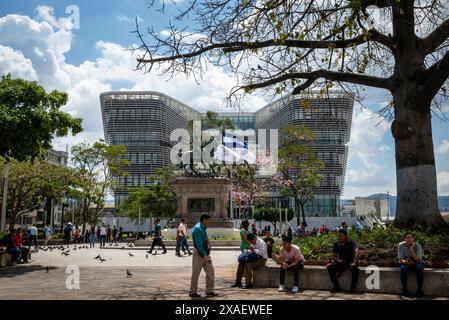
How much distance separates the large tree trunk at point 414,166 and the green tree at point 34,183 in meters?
27.0

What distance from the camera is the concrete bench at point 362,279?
8.63m

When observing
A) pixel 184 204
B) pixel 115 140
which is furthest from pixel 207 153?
pixel 115 140

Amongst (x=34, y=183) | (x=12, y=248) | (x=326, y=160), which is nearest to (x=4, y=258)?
(x=12, y=248)

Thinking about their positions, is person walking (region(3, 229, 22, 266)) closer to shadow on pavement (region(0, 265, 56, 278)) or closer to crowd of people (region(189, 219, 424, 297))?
shadow on pavement (region(0, 265, 56, 278))

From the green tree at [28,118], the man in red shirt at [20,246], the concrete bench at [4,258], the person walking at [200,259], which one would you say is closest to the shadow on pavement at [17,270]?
the concrete bench at [4,258]

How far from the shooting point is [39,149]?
15.5 meters

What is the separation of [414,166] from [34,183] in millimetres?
31305

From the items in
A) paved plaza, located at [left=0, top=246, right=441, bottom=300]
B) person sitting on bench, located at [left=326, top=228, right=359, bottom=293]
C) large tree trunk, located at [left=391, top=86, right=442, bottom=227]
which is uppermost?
large tree trunk, located at [left=391, top=86, right=442, bottom=227]

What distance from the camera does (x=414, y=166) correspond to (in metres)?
11.8

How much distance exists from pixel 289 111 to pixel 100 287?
73872mm

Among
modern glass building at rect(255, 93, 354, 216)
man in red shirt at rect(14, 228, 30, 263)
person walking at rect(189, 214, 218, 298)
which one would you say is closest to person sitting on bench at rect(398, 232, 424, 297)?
person walking at rect(189, 214, 218, 298)

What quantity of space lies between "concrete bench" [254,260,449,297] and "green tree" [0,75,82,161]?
8.33m

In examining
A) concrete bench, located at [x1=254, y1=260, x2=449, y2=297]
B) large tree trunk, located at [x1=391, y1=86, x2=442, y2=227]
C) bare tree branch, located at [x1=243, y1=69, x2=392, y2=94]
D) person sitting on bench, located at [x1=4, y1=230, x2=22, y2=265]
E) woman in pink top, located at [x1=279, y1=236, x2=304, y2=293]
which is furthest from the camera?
person sitting on bench, located at [x1=4, y1=230, x2=22, y2=265]

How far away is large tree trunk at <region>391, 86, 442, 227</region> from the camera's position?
38.0ft
